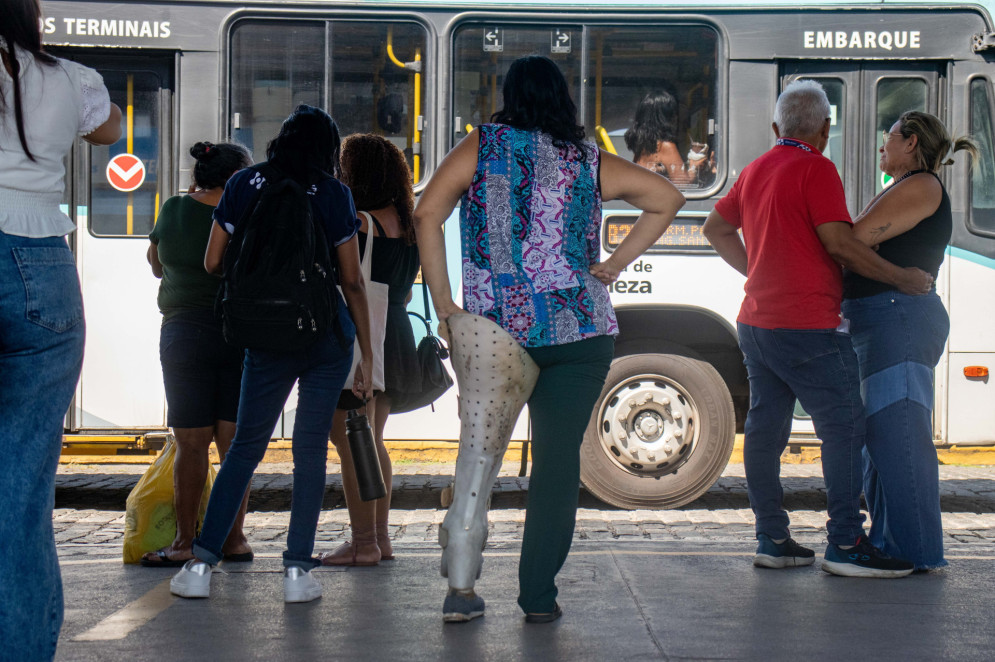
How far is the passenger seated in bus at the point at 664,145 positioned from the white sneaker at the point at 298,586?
11.9 ft

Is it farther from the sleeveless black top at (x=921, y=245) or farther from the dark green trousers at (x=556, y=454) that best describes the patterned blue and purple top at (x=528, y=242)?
the sleeveless black top at (x=921, y=245)

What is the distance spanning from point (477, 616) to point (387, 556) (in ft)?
4.01

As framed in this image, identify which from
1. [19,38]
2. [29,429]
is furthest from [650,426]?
[19,38]

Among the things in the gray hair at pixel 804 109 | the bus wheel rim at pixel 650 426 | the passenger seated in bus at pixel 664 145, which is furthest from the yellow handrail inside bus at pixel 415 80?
the gray hair at pixel 804 109

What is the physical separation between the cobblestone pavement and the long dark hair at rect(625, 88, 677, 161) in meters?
2.23

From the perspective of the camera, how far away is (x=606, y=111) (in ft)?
22.3

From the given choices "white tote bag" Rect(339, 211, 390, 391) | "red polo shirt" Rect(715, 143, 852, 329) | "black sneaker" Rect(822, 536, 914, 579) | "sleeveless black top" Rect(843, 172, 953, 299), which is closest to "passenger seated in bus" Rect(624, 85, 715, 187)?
"red polo shirt" Rect(715, 143, 852, 329)

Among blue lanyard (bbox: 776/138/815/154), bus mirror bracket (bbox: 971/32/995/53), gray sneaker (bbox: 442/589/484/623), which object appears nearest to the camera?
gray sneaker (bbox: 442/589/484/623)

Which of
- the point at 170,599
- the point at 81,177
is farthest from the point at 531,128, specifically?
the point at 81,177

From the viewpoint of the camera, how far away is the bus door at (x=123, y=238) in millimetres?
6695

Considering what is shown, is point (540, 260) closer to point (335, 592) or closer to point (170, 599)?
point (335, 592)

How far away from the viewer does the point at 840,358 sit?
450 centimetres

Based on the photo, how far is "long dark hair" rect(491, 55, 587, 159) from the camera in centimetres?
366

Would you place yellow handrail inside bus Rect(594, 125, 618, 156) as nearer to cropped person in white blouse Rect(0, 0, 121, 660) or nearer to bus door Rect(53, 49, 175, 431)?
bus door Rect(53, 49, 175, 431)
